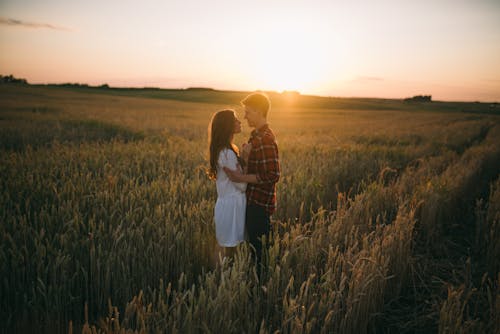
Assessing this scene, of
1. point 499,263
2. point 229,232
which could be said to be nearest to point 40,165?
point 229,232

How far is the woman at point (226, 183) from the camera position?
264 centimetres

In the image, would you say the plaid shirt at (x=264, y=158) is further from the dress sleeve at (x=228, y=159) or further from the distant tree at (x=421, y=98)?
the distant tree at (x=421, y=98)

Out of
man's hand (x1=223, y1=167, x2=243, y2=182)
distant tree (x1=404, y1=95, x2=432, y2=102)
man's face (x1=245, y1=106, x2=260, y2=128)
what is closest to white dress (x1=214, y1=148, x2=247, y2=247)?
man's hand (x1=223, y1=167, x2=243, y2=182)

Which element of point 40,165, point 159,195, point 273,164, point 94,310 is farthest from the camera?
point 40,165

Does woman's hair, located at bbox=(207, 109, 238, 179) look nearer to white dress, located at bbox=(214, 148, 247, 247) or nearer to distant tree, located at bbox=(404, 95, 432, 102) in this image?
white dress, located at bbox=(214, 148, 247, 247)

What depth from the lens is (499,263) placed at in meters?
2.96

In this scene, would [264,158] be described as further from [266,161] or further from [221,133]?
[221,133]

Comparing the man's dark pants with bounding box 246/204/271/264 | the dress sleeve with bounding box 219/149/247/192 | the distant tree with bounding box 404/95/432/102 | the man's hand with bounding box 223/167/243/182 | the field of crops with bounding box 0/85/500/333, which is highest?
the distant tree with bounding box 404/95/432/102

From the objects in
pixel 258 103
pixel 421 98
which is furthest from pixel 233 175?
pixel 421 98

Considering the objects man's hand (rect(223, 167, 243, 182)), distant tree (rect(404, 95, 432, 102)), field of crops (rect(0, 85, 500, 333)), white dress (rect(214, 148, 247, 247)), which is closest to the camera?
field of crops (rect(0, 85, 500, 333))

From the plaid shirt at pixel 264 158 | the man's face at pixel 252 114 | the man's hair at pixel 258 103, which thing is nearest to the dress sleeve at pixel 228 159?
the plaid shirt at pixel 264 158

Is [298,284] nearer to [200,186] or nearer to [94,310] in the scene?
[94,310]

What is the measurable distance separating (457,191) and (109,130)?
1111 cm

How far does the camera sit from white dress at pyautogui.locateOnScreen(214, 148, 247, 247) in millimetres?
2730
